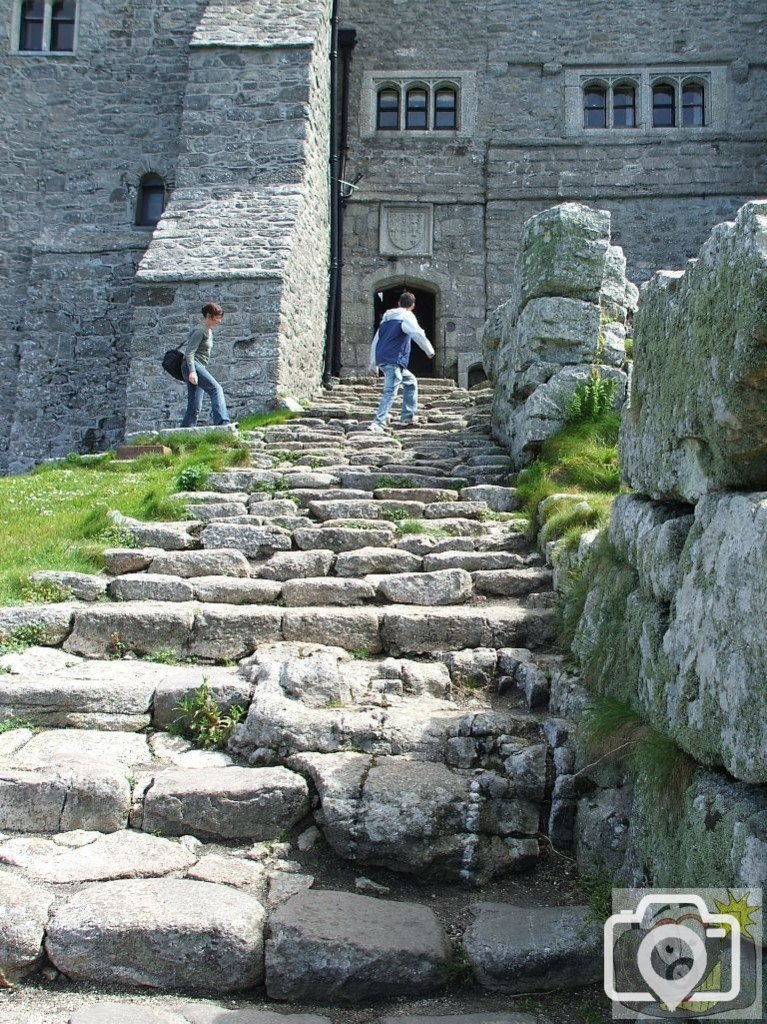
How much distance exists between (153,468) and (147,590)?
3.99m

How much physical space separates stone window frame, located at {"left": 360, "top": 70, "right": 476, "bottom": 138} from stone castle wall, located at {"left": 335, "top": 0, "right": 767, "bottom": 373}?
31 millimetres

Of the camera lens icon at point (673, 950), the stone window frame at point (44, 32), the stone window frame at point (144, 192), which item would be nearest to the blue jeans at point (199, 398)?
the stone window frame at point (144, 192)

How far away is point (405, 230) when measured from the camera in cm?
1862

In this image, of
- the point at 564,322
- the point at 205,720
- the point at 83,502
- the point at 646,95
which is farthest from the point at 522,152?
the point at 205,720

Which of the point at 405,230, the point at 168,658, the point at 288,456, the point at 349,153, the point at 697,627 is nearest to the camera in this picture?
the point at 697,627

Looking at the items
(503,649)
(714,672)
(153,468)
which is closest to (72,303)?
(153,468)

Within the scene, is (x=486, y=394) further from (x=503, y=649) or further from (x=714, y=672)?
(x=714, y=672)

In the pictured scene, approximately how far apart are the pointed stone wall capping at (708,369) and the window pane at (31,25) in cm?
1781

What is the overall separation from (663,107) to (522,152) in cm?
288

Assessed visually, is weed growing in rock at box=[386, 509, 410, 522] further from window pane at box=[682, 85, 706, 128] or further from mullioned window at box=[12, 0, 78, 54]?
mullioned window at box=[12, 0, 78, 54]

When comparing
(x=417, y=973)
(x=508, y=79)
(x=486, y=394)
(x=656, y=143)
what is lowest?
(x=417, y=973)

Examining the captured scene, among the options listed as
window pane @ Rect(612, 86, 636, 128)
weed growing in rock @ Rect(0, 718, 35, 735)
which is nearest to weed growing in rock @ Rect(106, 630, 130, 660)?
weed growing in rock @ Rect(0, 718, 35, 735)

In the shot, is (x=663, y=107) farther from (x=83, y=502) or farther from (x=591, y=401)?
(x=83, y=502)

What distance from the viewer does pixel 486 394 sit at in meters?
13.7
